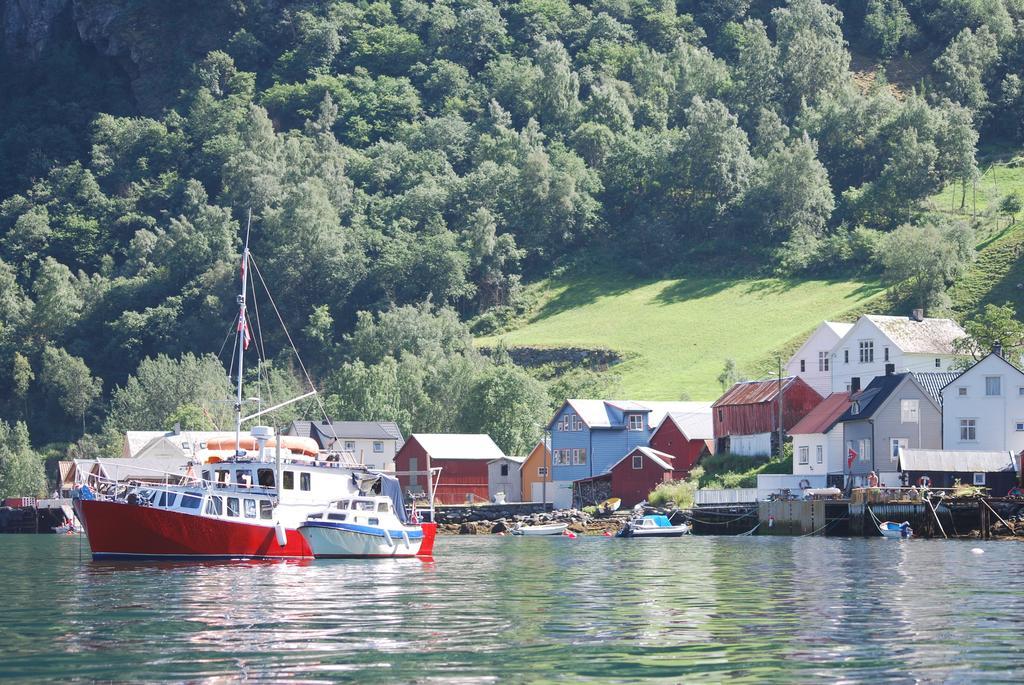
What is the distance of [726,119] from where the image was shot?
7456 inches

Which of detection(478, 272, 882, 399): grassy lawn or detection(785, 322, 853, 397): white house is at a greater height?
detection(478, 272, 882, 399): grassy lawn

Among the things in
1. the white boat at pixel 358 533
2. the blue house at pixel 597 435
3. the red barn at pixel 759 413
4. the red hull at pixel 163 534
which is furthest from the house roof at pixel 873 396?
the red hull at pixel 163 534

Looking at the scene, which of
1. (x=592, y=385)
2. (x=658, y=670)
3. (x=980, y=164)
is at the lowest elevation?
(x=658, y=670)

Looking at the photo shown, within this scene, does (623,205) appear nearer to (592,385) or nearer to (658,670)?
(592,385)

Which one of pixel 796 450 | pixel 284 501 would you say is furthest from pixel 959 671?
pixel 796 450

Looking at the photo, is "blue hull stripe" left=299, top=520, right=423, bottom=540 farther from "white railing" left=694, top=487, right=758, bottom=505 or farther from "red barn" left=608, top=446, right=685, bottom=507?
"red barn" left=608, top=446, right=685, bottom=507

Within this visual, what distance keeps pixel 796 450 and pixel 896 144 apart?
86.2 m

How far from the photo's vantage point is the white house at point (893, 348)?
107312 mm

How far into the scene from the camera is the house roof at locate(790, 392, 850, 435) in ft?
324

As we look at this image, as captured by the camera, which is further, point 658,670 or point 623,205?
point 623,205

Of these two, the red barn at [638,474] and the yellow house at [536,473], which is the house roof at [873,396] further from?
the yellow house at [536,473]

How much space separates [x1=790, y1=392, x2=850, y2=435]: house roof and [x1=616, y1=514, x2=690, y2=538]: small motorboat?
13.7 meters

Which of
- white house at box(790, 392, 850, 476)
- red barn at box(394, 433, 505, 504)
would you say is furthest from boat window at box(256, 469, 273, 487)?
red barn at box(394, 433, 505, 504)

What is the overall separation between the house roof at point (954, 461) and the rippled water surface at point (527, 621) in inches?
1102
